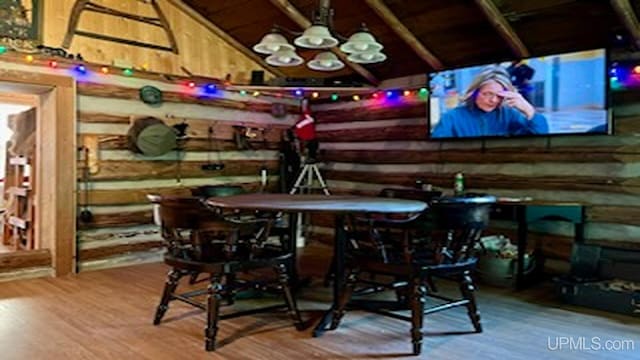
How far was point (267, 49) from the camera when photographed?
12.0 ft

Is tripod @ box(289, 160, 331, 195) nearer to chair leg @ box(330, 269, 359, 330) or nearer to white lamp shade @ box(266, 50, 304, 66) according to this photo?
white lamp shade @ box(266, 50, 304, 66)

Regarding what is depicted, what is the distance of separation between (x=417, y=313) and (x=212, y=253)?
129 centimetres

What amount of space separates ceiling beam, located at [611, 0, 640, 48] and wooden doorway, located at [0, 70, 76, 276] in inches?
183

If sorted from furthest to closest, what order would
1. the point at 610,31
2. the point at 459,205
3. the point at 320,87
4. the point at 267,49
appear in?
the point at 320,87 → the point at 610,31 → the point at 267,49 → the point at 459,205

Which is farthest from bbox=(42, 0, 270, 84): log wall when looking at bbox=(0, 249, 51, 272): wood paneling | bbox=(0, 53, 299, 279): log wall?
bbox=(0, 249, 51, 272): wood paneling

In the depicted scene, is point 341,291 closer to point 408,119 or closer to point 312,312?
point 312,312

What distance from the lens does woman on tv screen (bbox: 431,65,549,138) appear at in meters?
4.68

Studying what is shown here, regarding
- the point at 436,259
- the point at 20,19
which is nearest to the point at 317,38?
the point at 436,259

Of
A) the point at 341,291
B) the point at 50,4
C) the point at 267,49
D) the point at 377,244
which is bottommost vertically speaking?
the point at 341,291

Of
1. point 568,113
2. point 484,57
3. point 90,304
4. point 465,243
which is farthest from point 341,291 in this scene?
point 484,57

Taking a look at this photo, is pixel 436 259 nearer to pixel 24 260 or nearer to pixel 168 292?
pixel 168 292

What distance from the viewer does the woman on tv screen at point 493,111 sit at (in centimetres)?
468

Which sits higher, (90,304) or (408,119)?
(408,119)

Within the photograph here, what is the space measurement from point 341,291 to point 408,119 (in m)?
3.09
